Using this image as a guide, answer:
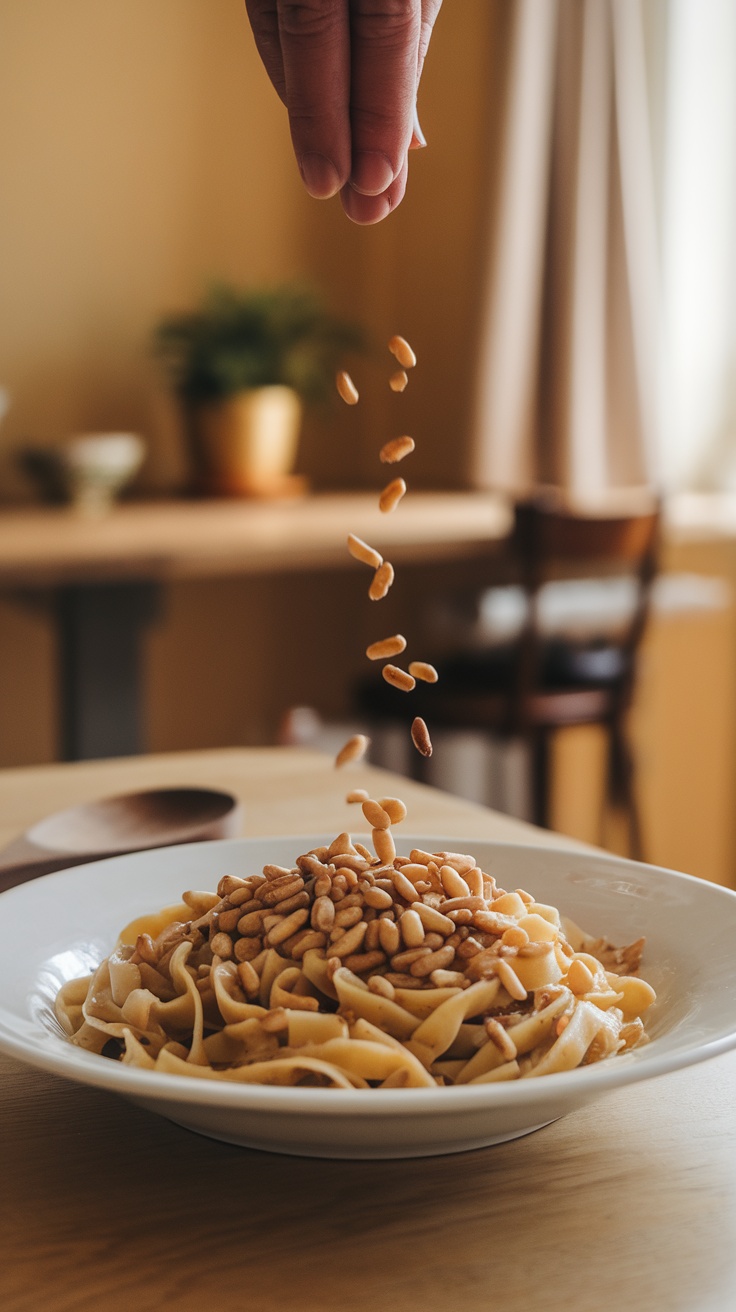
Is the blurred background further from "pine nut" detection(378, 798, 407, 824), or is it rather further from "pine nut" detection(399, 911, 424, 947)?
"pine nut" detection(399, 911, 424, 947)

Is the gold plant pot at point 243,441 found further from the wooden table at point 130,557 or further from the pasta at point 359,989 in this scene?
the pasta at point 359,989

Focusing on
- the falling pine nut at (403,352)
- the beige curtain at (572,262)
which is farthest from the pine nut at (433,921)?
the beige curtain at (572,262)

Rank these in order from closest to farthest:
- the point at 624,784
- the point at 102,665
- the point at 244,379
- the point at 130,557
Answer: the point at 130,557 → the point at 102,665 → the point at 624,784 → the point at 244,379

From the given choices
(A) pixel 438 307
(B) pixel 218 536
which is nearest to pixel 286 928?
(B) pixel 218 536

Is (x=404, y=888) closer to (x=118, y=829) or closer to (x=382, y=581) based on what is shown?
(x=382, y=581)

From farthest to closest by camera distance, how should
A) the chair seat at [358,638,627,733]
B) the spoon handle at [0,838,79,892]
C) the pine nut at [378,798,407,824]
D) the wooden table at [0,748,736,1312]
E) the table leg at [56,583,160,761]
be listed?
the chair seat at [358,638,627,733] → the table leg at [56,583,160,761] → the spoon handle at [0,838,79,892] → the pine nut at [378,798,407,824] → the wooden table at [0,748,736,1312]

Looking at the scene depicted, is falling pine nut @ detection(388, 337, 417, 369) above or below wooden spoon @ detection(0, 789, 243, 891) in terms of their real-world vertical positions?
above

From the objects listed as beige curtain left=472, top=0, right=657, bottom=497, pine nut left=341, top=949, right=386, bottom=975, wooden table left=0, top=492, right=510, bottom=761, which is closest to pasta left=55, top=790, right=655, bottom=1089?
pine nut left=341, top=949, right=386, bottom=975
